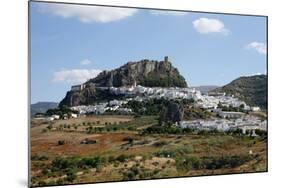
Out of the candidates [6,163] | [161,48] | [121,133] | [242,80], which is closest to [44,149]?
[6,163]

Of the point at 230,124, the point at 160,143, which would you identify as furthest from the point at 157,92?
the point at 230,124

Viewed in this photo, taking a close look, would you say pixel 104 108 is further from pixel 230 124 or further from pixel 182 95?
pixel 230 124

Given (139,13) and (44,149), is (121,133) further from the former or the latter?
(139,13)

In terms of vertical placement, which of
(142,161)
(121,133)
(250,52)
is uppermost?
(250,52)

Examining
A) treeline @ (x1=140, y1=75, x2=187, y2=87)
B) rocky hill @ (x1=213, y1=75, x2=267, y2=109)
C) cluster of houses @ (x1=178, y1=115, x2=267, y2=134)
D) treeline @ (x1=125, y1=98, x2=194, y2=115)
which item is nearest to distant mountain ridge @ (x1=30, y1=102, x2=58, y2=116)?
treeline @ (x1=125, y1=98, x2=194, y2=115)

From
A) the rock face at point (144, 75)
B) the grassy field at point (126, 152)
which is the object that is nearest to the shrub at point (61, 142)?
the grassy field at point (126, 152)
